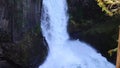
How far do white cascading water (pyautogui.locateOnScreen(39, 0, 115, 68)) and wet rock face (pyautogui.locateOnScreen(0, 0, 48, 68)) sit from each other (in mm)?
944

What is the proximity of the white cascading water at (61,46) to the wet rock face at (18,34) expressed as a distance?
94 cm

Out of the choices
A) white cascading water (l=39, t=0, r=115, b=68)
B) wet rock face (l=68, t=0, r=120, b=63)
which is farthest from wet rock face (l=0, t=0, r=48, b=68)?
wet rock face (l=68, t=0, r=120, b=63)

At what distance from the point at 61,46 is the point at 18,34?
2797mm

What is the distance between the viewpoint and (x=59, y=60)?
1723 cm

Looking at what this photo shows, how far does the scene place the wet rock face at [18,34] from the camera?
15984mm

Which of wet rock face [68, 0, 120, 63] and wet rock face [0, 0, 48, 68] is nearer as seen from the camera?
wet rock face [0, 0, 48, 68]

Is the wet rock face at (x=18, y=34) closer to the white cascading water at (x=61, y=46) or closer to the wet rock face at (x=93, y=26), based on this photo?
the white cascading water at (x=61, y=46)

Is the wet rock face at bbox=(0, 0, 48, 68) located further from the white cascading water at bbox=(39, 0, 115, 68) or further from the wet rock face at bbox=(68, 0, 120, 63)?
the wet rock face at bbox=(68, 0, 120, 63)

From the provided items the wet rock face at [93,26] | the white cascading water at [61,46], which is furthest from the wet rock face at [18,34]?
the wet rock face at [93,26]

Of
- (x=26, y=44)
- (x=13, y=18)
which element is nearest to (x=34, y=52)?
(x=26, y=44)

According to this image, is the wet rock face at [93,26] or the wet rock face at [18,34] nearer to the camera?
the wet rock face at [18,34]

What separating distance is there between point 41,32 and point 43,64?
147 centimetres

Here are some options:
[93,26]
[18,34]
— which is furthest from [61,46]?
[18,34]

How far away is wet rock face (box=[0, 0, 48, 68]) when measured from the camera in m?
16.0
